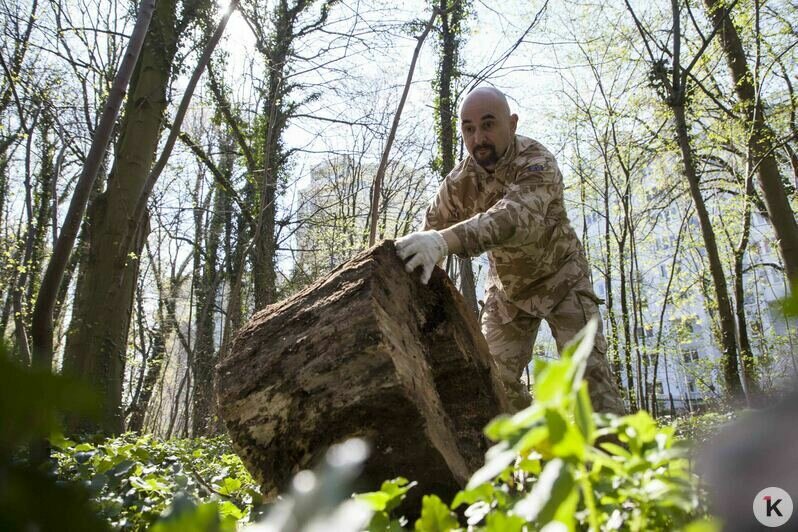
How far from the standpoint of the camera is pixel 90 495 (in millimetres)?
303

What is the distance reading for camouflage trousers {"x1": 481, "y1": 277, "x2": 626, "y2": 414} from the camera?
3.17m

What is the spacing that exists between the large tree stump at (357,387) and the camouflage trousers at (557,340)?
3.16 feet

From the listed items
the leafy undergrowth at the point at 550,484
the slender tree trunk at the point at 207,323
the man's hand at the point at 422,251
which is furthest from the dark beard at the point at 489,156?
the slender tree trunk at the point at 207,323

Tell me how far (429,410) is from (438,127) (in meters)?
9.18

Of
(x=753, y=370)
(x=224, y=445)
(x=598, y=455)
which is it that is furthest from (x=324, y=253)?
(x=598, y=455)

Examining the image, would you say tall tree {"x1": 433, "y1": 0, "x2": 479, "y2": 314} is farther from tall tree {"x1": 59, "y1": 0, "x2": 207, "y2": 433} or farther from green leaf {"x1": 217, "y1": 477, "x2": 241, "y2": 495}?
green leaf {"x1": 217, "y1": 477, "x2": 241, "y2": 495}

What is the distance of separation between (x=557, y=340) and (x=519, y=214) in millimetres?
1226

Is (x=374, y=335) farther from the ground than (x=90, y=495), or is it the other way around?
(x=374, y=335)

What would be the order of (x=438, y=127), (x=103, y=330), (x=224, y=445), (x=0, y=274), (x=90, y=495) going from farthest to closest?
(x=438, y=127) < (x=0, y=274) < (x=224, y=445) < (x=103, y=330) < (x=90, y=495)

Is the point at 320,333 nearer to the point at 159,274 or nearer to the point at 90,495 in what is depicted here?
the point at 90,495

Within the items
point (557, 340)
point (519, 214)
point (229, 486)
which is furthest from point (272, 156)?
point (229, 486)

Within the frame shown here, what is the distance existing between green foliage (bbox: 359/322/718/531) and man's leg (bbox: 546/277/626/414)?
250 centimetres

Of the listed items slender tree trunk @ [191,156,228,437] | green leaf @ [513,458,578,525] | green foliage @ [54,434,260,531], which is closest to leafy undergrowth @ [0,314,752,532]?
green leaf @ [513,458,578,525]

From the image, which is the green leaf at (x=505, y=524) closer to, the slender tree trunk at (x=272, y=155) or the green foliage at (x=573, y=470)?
the green foliage at (x=573, y=470)
